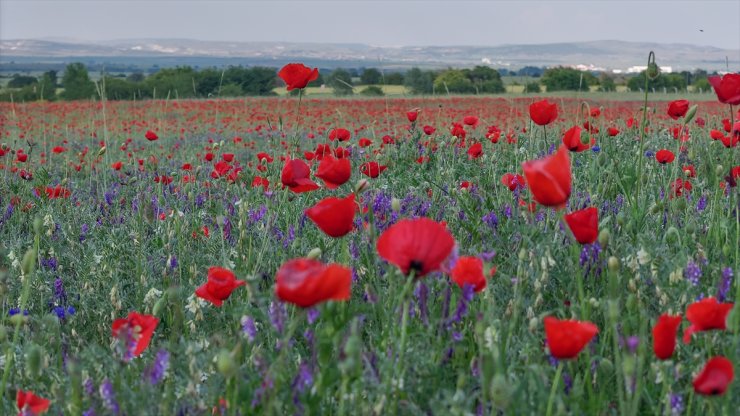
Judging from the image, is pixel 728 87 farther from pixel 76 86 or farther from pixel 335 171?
pixel 76 86

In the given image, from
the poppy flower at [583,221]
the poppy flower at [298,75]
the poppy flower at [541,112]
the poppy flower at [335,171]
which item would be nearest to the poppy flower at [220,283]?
the poppy flower at [335,171]

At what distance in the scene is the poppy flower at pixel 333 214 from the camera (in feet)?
5.58

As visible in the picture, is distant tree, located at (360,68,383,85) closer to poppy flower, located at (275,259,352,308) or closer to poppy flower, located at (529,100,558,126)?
poppy flower, located at (529,100,558,126)

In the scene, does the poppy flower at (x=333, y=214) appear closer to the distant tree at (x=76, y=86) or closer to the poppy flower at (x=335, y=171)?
the poppy flower at (x=335, y=171)

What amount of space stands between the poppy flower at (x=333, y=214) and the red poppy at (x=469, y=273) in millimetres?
243

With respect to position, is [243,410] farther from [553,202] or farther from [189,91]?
[189,91]

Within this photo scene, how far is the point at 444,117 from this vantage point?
10703 millimetres

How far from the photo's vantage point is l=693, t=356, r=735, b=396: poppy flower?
125 cm

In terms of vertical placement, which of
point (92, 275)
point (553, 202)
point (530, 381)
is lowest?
point (92, 275)

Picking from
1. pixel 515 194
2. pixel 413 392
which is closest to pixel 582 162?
pixel 515 194

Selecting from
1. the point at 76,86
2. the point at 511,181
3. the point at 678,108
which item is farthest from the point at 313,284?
the point at 76,86

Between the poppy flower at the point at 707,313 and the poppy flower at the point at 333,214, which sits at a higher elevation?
the poppy flower at the point at 333,214

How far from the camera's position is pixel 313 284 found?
4.00ft

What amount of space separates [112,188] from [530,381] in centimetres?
410
